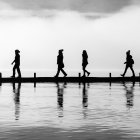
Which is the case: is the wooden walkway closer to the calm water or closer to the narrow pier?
the narrow pier

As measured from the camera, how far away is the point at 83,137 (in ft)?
35.0

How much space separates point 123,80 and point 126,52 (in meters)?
4.97

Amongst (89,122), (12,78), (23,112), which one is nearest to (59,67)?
(12,78)

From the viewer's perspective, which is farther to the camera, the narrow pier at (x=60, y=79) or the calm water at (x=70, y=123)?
the narrow pier at (x=60, y=79)

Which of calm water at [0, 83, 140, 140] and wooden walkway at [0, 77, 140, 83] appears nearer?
calm water at [0, 83, 140, 140]

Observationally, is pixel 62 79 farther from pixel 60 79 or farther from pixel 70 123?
pixel 70 123

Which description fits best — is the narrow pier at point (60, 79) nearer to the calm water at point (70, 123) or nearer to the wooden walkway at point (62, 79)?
the wooden walkway at point (62, 79)

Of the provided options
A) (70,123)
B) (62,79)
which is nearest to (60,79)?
(62,79)

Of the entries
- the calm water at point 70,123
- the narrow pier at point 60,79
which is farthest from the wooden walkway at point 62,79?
the calm water at point 70,123

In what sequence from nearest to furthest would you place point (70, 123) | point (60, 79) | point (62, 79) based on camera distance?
point (70, 123) < point (62, 79) < point (60, 79)

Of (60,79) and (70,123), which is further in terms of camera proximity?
(60,79)

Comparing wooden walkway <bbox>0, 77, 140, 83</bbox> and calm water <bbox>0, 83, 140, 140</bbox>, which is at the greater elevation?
wooden walkway <bbox>0, 77, 140, 83</bbox>

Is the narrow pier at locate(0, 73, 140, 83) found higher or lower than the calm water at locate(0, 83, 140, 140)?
higher

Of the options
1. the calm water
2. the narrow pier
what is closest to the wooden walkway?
the narrow pier
